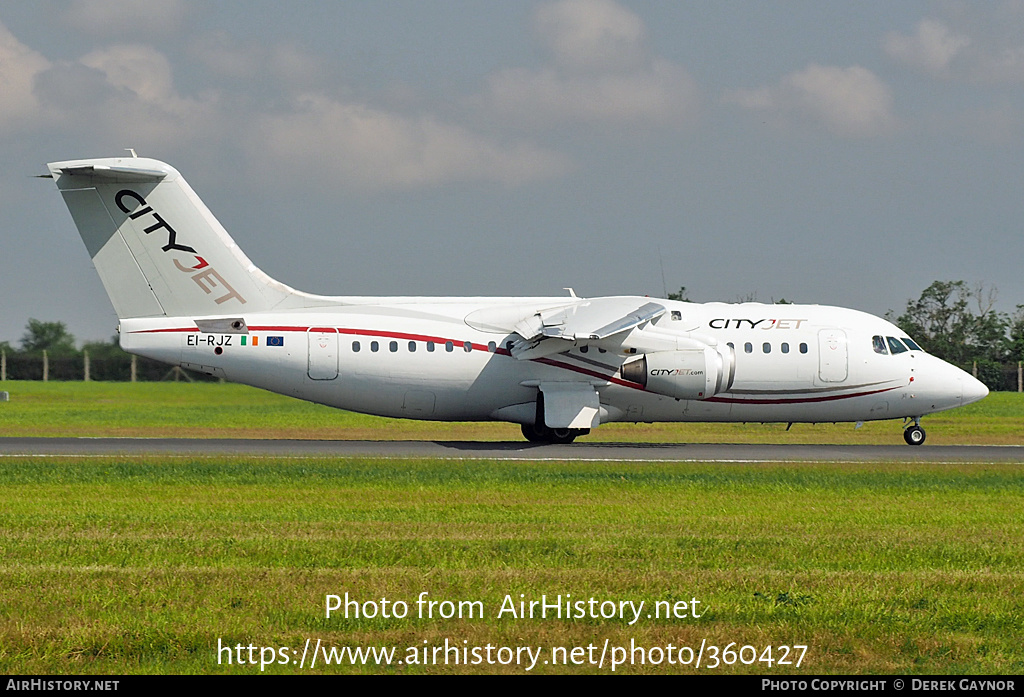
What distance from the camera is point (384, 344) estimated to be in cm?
3120

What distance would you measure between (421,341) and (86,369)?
54.3m

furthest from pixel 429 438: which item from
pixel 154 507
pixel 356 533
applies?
pixel 356 533

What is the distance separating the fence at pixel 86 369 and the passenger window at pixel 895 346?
152 feet

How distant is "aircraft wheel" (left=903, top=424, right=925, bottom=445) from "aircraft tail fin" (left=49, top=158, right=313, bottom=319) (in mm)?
19569

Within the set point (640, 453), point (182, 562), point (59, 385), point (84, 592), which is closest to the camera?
point (84, 592)

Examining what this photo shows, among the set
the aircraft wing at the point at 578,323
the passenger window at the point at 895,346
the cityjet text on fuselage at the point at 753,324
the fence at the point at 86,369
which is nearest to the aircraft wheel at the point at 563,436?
the aircraft wing at the point at 578,323

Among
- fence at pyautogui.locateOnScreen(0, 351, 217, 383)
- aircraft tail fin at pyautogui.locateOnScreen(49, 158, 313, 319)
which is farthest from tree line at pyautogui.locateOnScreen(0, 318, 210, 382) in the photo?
aircraft tail fin at pyautogui.locateOnScreen(49, 158, 313, 319)

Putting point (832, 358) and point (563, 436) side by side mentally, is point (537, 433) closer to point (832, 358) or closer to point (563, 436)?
point (563, 436)

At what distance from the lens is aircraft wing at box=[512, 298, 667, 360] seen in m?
29.6

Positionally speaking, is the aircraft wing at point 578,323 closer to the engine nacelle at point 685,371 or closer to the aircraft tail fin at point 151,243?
the engine nacelle at point 685,371

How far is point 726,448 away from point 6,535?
2050 cm

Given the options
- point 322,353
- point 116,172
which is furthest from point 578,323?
point 116,172

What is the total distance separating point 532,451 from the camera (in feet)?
96.0

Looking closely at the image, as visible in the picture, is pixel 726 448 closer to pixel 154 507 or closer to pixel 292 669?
pixel 154 507
